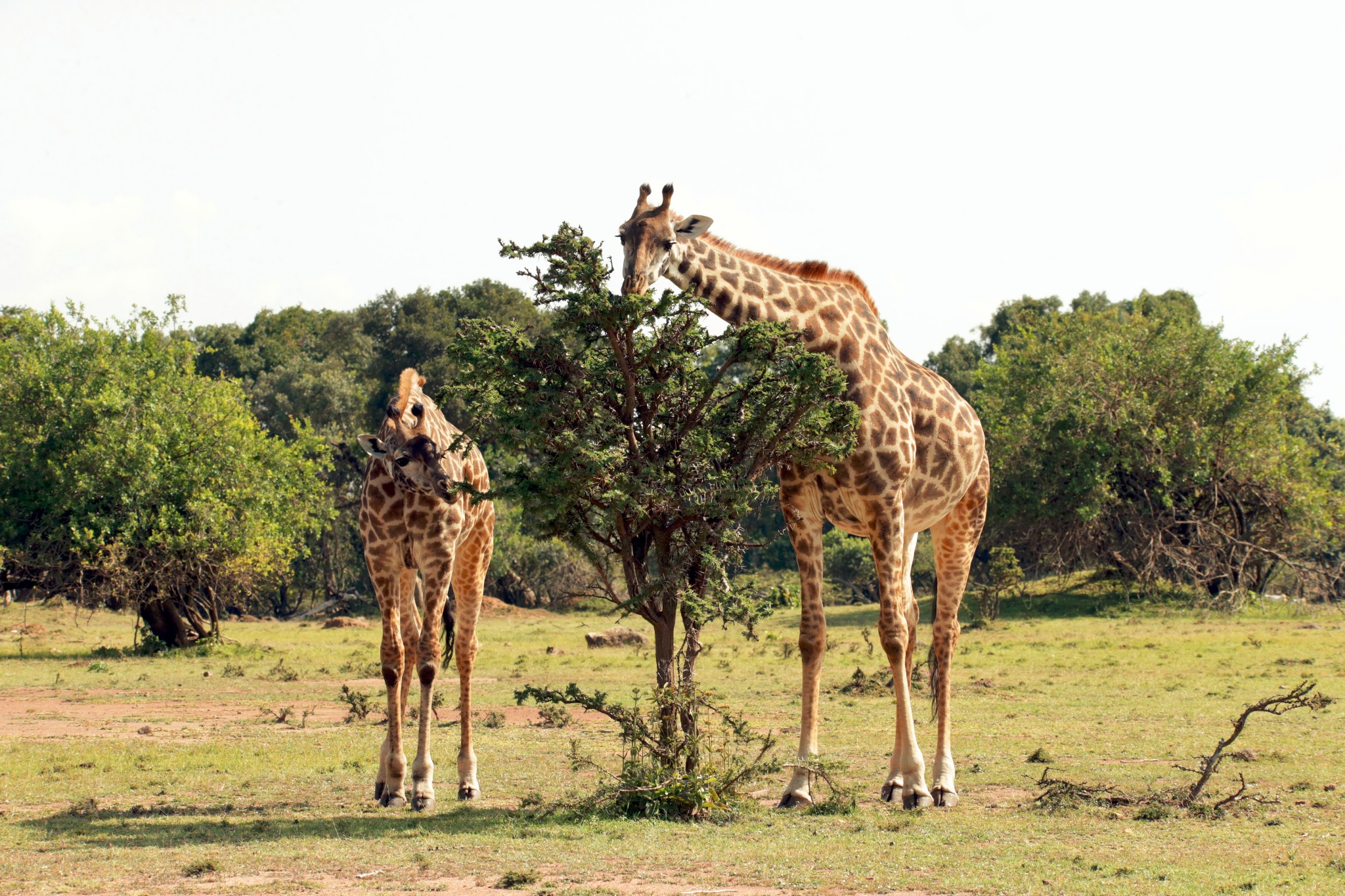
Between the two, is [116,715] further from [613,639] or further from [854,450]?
[613,639]

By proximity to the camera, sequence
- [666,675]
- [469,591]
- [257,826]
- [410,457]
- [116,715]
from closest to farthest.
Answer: [257,826] → [666,675] → [410,457] → [469,591] → [116,715]

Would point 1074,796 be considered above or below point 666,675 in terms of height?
below

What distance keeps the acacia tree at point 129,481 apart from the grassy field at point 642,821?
1595 mm

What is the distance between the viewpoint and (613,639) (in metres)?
24.8

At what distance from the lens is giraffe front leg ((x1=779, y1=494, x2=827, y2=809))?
9.18 metres

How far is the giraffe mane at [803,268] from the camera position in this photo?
9.61 meters

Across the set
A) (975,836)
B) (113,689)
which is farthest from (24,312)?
(975,836)

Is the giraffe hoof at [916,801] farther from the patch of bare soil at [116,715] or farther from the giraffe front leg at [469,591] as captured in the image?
the patch of bare soil at [116,715]

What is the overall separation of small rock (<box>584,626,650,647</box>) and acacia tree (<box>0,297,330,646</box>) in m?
5.93

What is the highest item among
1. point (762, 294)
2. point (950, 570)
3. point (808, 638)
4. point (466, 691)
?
point (762, 294)

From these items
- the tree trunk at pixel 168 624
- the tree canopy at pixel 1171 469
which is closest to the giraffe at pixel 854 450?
the tree trunk at pixel 168 624

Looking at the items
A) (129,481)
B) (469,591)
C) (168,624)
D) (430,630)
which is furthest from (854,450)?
(168,624)

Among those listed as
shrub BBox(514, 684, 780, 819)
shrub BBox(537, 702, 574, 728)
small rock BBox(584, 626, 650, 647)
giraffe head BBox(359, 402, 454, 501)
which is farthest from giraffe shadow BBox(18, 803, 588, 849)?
small rock BBox(584, 626, 650, 647)

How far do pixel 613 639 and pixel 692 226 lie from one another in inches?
658
